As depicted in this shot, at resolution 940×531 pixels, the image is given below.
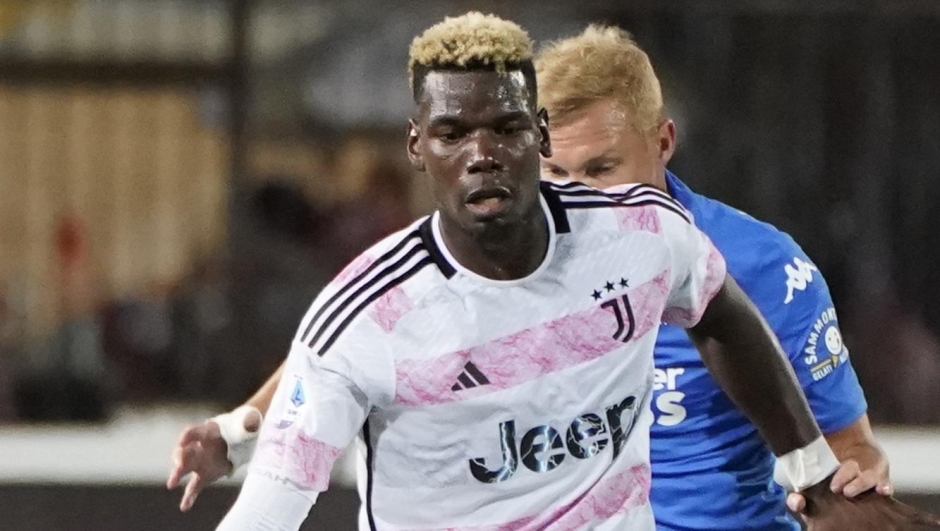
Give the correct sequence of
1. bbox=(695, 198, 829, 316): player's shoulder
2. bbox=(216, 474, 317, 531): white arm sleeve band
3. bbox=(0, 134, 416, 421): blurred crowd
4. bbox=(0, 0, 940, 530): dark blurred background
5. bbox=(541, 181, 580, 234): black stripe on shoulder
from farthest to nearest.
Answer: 1. bbox=(0, 134, 416, 421): blurred crowd
2. bbox=(0, 0, 940, 530): dark blurred background
3. bbox=(695, 198, 829, 316): player's shoulder
4. bbox=(541, 181, 580, 234): black stripe on shoulder
5. bbox=(216, 474, 317, 531): white arm sleeve band

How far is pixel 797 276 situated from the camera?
307cm

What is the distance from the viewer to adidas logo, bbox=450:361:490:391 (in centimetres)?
231

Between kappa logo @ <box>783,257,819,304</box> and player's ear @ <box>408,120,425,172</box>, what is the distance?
92cm

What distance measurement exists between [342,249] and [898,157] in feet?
6.92

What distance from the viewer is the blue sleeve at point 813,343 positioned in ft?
9.97

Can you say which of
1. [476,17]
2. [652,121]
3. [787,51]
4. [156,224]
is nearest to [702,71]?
[787,51]

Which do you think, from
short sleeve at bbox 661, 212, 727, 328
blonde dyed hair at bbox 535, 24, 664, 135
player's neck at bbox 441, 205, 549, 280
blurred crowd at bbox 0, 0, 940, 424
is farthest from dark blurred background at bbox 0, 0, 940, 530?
player's neck at bbox 441, 205, 549, 280

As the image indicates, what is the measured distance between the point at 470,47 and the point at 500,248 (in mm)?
289

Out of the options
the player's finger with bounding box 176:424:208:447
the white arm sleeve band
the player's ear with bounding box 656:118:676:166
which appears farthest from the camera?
the player's ear with bounding box 656:118:676:166

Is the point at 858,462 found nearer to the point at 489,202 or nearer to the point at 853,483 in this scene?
the point at 853,483

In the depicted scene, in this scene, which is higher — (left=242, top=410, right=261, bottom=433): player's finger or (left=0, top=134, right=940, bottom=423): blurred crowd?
(left=242, top=410, right=261, bottom=433): player's finger

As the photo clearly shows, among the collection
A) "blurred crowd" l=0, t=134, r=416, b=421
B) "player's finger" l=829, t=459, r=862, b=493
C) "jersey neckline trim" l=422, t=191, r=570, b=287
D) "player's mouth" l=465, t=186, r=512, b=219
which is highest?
"player's mouth" l=465, t=186, r=512, b=219

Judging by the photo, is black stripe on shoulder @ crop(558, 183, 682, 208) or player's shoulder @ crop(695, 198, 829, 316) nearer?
black stripe on shoulder @ crop(558, 183, 682, 208)

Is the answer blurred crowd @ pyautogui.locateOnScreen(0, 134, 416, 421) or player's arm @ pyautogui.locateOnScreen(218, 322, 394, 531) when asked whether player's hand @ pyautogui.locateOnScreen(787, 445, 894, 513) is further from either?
blurred crowd @ pyautogui.locateOnScreen(0, 134, 416, 421)
